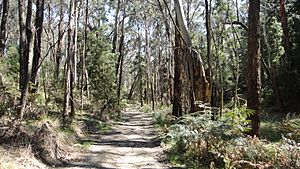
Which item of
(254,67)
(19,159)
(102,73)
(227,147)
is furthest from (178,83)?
(19,159)

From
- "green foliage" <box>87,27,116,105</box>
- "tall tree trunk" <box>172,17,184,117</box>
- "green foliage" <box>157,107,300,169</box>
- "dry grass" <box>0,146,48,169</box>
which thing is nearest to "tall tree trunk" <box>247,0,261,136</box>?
"green foliage" <box>157,107,300,169</box>

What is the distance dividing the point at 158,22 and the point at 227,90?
11479 mm

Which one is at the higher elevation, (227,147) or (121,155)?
(227,147)

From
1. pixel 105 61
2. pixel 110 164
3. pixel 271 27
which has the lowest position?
pixel 110 164

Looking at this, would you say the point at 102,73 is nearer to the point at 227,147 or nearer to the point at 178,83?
the point at 178,83

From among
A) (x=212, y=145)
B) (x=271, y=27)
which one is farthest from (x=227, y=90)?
(x=212, y=145)

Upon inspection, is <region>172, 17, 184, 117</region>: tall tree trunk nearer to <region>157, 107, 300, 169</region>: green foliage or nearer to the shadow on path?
the shadow on path

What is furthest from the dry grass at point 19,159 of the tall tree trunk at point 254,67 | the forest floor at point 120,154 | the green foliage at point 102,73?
the green foliage at point 102,73

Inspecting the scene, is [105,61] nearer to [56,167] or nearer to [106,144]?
[106,144]

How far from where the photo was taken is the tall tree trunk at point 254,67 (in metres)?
Answer: 11.3

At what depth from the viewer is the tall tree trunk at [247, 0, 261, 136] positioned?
11328mm

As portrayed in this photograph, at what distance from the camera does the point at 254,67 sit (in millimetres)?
11312

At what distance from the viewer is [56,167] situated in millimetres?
9539

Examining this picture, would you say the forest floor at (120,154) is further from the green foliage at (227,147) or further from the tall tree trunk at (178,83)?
the tall tree trunk at (178,83)
